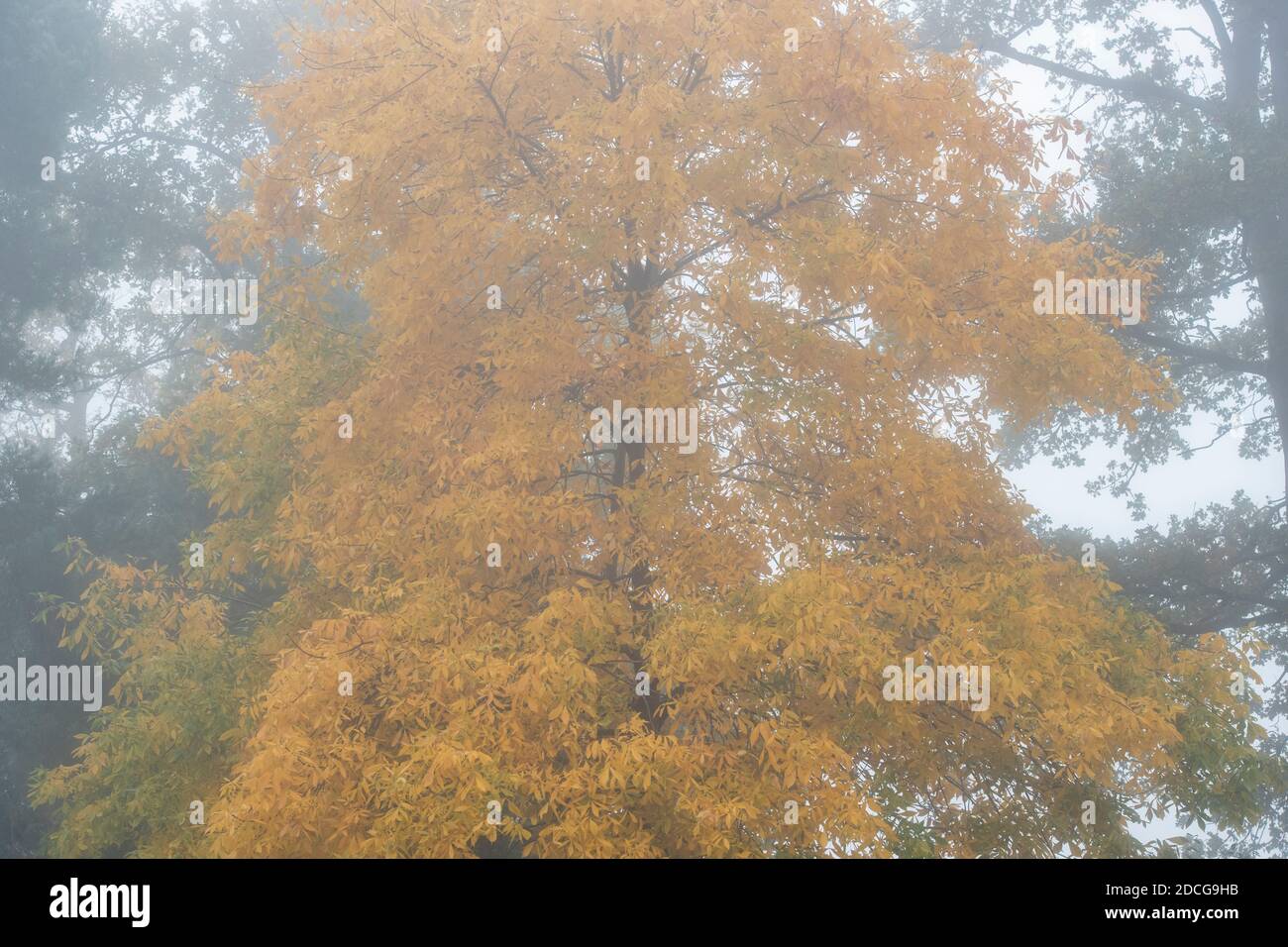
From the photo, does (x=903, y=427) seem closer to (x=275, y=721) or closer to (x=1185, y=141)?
(x=275, y=721)

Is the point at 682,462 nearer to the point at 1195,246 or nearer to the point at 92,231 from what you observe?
the point at 1195,246

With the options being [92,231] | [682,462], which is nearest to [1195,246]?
[682,462]

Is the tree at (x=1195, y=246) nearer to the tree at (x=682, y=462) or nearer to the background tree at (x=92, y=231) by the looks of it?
the tree at (x=682, y=462)

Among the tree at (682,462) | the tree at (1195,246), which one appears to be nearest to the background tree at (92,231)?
the tree at (682,462)

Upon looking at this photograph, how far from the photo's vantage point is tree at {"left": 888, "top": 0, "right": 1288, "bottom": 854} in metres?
15.0

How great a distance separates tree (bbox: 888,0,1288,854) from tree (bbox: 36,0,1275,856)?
5.99m

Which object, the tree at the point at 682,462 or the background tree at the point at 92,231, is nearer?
the tree at the point at 682,462

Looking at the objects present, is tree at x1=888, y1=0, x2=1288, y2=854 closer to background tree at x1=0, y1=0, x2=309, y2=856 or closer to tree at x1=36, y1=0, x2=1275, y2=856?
tree at x1=36, y1=0, x2=1275, y2=856

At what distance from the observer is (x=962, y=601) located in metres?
7.54

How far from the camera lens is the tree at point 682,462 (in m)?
7.02

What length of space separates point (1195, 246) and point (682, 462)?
34.1 ft

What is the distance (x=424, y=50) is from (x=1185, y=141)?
11683 mm

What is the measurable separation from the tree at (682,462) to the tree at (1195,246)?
5.99 metres

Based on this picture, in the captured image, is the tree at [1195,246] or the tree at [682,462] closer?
the tree at [682,462]
